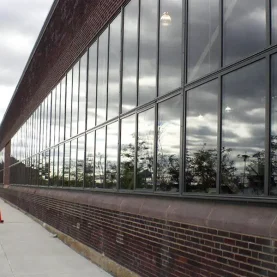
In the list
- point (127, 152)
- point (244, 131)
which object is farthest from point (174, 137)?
point (127, 152)

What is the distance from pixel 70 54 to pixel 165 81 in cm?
826

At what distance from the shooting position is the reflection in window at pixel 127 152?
965 centimetres

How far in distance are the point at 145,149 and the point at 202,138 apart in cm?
224

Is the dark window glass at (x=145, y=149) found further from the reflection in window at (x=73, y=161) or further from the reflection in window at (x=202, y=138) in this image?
the reflection in window at (x=73, y=161)

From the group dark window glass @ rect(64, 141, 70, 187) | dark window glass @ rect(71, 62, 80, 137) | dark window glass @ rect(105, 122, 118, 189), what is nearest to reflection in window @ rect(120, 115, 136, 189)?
dark window glass @ rect(105, 122, 118, 189)

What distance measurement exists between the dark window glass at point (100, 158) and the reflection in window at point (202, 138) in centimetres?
469

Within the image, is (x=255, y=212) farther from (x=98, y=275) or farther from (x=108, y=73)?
(x=108, y=73)

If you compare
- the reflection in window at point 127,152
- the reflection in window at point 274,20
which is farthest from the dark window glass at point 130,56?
the reflection in window at point 274,20

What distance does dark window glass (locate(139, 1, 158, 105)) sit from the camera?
8.81 m

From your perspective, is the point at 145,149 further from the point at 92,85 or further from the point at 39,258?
the point at 92,85

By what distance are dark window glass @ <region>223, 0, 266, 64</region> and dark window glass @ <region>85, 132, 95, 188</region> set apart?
6.99 m

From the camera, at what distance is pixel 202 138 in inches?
271

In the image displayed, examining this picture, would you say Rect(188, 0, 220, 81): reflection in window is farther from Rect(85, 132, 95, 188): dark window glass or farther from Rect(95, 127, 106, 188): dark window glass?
Rect(85, 132, 95, 188): dark window glass

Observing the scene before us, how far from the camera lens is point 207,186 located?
6.60m
